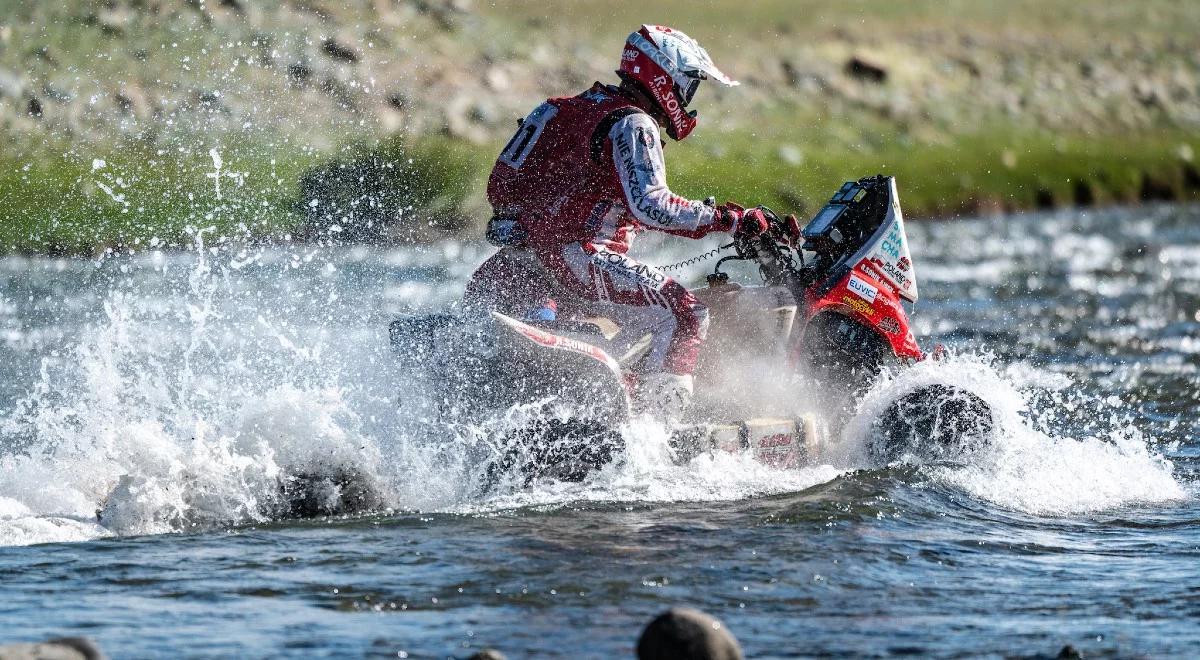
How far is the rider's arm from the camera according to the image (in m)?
11.1

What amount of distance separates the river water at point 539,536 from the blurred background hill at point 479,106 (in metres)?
19.3

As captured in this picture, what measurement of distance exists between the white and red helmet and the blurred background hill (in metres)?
19.8

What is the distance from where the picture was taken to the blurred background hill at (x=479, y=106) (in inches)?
1436

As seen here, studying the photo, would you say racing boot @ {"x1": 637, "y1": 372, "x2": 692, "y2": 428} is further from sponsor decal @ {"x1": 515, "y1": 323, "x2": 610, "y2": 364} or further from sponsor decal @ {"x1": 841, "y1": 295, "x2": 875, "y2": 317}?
sponsor decal @ {"x1": 841, "y1": 295, "x2": 875, "y2": 317}

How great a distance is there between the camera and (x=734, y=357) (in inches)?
477

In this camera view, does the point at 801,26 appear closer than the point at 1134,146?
No

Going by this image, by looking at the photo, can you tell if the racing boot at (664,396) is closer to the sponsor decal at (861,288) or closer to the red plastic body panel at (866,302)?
the red plastic body panel at (866,302)

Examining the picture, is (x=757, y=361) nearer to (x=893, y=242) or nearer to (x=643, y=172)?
(x=893, y=242)

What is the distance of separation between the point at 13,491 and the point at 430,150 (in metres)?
33.3

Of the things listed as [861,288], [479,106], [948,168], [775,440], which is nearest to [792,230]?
[861,288]

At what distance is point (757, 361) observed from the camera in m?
12.2

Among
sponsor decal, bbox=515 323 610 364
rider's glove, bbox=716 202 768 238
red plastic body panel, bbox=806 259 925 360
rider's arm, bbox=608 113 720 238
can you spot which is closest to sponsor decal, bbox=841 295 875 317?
red plastic body panel, bbox=806 259 925 360

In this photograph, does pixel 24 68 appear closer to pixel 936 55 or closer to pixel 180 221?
pixel 180 221

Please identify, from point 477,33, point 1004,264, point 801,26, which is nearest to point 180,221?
point 1004,264
